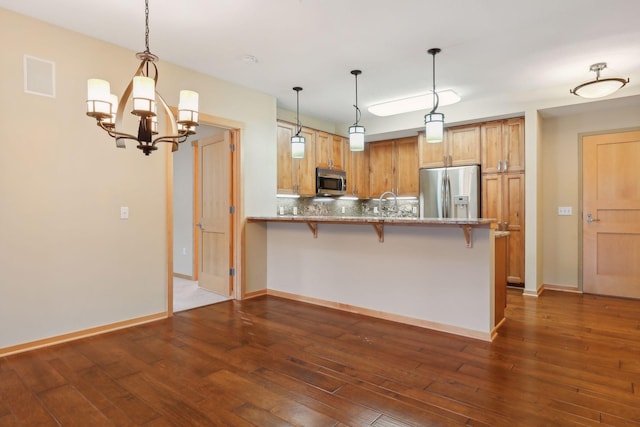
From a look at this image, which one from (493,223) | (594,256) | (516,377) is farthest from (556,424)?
(594,256)

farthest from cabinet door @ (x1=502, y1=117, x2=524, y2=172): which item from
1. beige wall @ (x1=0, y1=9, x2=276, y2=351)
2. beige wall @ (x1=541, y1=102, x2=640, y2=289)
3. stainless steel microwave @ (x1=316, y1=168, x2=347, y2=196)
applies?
beige wall @ (x1=0, y1=9, x2=276, y2=351)

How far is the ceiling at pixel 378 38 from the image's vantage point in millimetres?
2732

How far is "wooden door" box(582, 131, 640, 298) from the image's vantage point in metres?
4.55

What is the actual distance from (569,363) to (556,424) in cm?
96

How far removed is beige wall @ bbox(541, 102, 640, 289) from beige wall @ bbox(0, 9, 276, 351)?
5.00m

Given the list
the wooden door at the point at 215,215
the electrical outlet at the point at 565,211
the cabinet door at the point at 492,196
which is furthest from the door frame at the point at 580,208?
the wooden door at the point at 215,215

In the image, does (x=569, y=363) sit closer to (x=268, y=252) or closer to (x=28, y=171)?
(x=268, y=252)

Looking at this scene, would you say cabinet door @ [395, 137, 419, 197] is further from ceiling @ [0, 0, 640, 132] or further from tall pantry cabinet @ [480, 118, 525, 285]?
ceiling @ [0, 0, 640, 132]

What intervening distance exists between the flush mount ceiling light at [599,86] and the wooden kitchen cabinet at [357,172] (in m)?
3.38

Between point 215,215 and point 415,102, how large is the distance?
9.88 feet

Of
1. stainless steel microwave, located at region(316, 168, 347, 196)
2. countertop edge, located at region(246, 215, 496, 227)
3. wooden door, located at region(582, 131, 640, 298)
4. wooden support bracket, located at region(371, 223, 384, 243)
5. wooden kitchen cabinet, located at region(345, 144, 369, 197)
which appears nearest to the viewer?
countertop edge, located at region(246, 215, 496, 227)

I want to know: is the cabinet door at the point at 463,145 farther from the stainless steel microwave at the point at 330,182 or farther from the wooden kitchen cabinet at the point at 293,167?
the wooden kitchen cabinet at the point at 293,167

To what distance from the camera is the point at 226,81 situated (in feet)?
14.0

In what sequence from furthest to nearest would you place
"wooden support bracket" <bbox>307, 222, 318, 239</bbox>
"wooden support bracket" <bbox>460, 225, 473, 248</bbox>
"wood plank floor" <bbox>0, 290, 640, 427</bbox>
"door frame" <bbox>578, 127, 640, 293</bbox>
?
"door frame" <bbox>578, 127, 640, 293</bbox> < "wooden support bracket" <bbox>307, 222, 318, 239</bbox> < "wooden support bracket" <bbox>460, 225, 473, 248</bbox> < "wood plank floor" <bbox>0, 290, 640, 427</bbox>
